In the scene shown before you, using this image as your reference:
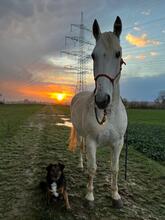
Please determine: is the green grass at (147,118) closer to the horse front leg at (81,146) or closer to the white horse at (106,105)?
the horse front leg at (81,146)

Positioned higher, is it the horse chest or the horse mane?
the horse mane

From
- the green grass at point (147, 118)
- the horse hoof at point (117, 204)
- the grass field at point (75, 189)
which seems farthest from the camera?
the green grass at point (147, 118)

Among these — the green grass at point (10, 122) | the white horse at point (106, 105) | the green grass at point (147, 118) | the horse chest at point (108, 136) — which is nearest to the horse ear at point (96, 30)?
the white horse at point (106, 105)

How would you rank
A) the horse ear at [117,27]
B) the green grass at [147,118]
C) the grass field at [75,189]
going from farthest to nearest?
the green grass at [147,118], the grass field at [75,189], the horse ear at [117,27]

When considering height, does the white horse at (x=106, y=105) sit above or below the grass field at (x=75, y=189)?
above

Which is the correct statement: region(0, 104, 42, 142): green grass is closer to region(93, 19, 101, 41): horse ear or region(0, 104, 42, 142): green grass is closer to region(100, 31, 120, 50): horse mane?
region(93, 19, 101, 41): horse ear

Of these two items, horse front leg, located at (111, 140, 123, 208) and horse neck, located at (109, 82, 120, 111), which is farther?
horse front leg, located at (111, 140, 123, 208)

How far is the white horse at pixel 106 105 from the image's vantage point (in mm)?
2818

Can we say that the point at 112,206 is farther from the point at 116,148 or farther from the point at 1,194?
the point at 1,194

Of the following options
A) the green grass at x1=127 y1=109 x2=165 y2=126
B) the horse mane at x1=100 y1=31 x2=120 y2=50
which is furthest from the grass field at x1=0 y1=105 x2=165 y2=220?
the green grass at x1=127 y1=109 x2=165 y2=126

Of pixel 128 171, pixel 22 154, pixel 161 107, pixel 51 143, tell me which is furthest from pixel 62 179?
pixel 161 107

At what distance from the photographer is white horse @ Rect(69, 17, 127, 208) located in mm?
2818

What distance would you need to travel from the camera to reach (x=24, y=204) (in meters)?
3.50

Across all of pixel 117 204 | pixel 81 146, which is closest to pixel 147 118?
pixel 81 146
